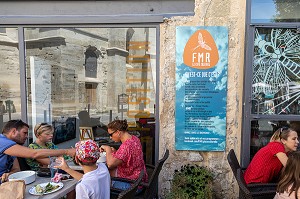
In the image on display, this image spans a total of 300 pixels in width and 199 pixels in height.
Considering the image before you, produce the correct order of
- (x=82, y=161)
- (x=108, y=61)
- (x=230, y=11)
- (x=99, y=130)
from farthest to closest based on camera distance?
(x=108, y=61) → (x=99, y=130) → (x=230, y=11) → (x=82, y=161)

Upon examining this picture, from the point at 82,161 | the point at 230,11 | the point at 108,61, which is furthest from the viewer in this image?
the point at 108,61

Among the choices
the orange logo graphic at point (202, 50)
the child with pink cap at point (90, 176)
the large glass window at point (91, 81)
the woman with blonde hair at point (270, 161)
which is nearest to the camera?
the child with pink cap at point (90, 176)

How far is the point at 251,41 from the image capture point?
3369 millimetres

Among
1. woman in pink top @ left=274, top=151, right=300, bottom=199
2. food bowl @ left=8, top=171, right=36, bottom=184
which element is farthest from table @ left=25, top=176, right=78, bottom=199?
woman in pink top @ left=274, top=151, right=300, bottom=199

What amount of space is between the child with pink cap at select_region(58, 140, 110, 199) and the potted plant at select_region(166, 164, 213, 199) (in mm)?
1356

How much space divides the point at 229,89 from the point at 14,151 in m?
2.70

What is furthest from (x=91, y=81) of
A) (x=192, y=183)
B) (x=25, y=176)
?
(x=25, y=176)

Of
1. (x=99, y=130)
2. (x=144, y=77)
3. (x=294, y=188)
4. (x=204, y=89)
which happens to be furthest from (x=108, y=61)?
(x=294, y=188)

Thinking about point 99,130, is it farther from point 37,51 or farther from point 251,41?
point 251,41

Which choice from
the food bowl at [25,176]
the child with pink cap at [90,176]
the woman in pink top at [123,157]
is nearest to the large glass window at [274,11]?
the woman in pink top at [123,157]

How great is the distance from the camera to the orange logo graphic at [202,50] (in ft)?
10.9

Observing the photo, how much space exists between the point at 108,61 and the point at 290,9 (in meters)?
4.30

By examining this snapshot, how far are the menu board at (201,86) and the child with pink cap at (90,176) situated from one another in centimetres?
162

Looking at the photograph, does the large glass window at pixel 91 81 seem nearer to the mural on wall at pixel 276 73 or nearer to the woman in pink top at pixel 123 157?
the woman in pink top at pixel 123 157
